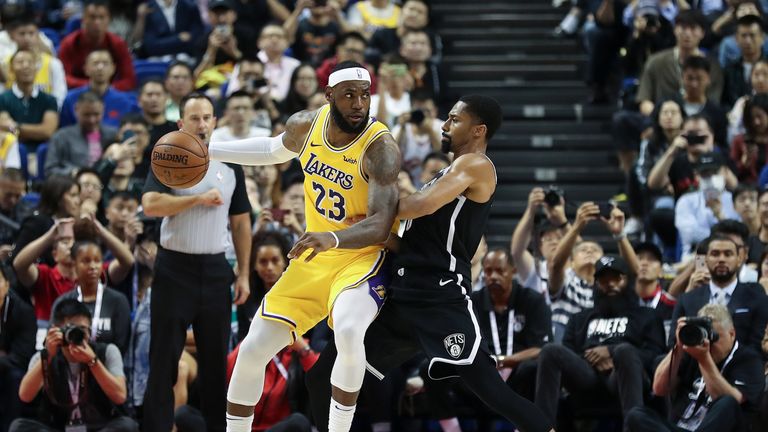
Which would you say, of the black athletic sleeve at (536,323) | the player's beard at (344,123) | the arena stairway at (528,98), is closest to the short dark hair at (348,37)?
the arena stairway at (528,98)

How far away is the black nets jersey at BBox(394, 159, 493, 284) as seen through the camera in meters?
6.62

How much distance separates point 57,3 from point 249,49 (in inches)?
116

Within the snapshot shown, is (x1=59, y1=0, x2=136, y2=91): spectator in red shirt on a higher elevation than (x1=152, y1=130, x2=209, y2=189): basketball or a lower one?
higher

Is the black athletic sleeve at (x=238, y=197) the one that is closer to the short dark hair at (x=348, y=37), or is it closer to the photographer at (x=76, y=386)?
the photographer at (x=76, y=386)

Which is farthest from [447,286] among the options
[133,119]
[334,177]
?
[133,119]

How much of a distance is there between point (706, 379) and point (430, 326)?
2.50 m

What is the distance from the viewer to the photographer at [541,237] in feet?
32.0

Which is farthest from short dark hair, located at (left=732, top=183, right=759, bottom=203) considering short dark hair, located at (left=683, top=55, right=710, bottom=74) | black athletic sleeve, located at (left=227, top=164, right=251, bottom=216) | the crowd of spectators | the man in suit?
black athletic sleeve, located at (left=227, top=164, right=251, bottom=216)

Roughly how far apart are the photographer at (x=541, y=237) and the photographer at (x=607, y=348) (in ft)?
2.28

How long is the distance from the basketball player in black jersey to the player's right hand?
1.31m

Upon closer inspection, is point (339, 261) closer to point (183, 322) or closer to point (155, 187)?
point (183, 322)

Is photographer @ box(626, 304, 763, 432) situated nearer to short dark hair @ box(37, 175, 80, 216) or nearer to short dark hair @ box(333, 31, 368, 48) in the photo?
short dark hair @ box(37, 175, 80, 216)

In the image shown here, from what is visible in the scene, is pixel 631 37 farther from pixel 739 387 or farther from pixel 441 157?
pixel 739 387

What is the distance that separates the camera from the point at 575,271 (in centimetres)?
996
